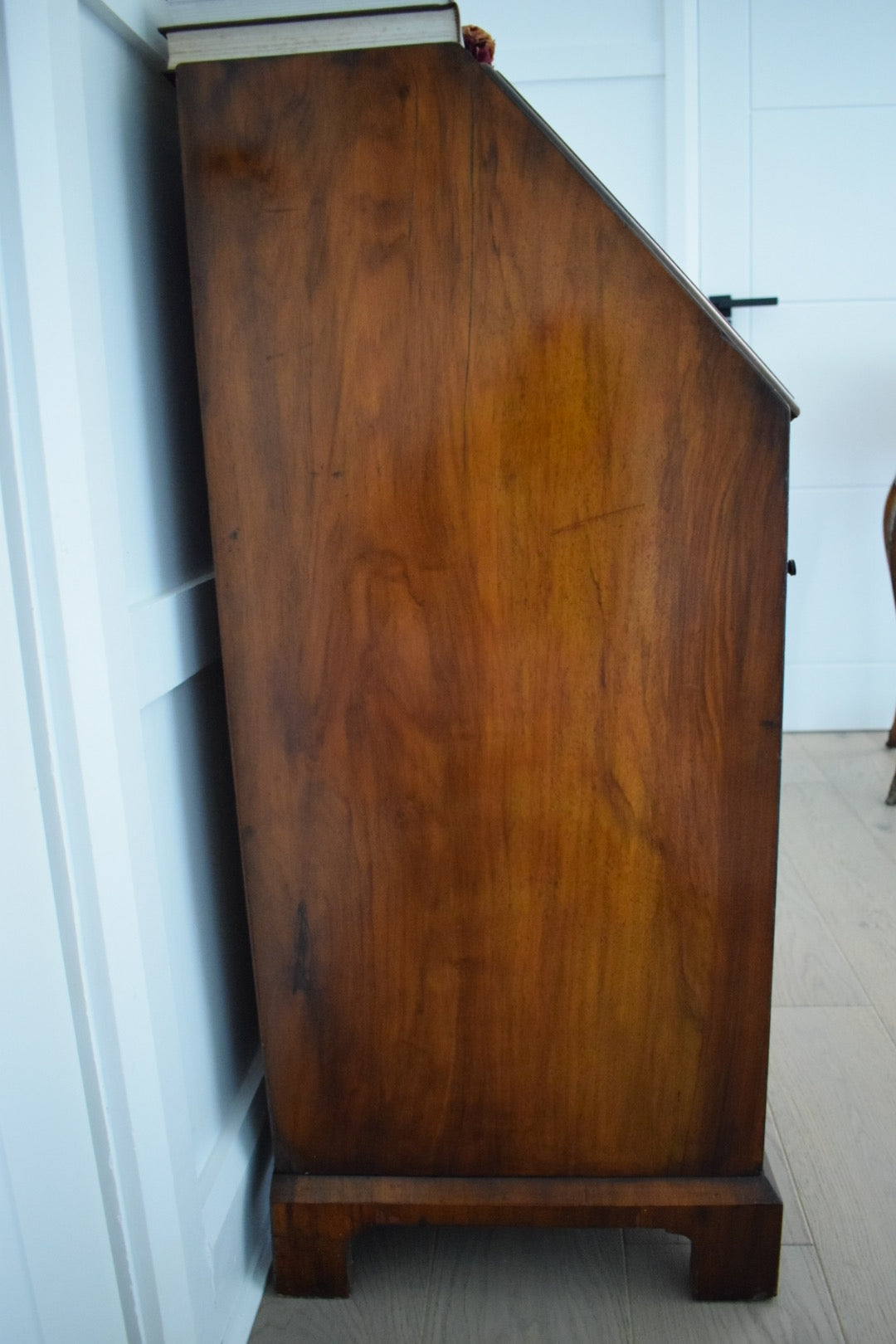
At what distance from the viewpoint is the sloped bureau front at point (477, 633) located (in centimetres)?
78

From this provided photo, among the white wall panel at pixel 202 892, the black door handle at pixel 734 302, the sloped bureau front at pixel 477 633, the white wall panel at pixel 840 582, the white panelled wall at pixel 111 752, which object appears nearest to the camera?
the white panelled wall at pixel 111 752

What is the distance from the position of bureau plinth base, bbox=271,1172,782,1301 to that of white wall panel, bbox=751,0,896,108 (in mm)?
2227

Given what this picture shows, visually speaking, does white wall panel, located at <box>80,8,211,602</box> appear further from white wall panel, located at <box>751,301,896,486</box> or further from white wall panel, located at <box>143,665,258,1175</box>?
white wall panel, located at <box>751,301,896,486</box>

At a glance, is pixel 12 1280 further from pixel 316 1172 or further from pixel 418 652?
pixel 418 652

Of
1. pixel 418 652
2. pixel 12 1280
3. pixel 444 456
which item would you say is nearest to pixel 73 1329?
pixel 12 1280

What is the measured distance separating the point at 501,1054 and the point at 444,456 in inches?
21.0

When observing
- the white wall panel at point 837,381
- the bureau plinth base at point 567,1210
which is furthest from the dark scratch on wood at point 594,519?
the white wall panel at point 837,381

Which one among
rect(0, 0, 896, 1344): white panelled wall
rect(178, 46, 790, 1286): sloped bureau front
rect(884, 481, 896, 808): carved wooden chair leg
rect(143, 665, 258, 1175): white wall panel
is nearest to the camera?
rect(0, 0, 896, 1344): white panelled wall

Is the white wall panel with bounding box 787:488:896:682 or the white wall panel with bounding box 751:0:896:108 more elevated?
the white wall panel with bounding box 751:0:896:108

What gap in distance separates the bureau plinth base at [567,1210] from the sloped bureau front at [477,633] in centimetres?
2

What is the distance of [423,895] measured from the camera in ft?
2.99

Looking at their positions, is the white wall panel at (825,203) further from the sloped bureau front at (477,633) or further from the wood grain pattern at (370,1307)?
the wood grain pattern at (370,1307)

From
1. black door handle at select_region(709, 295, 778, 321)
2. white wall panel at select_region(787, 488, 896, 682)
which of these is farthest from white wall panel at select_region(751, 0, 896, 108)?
white wall panel at select_region(787, 488, 896, 682)

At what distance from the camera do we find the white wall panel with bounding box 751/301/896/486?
2412 mm
